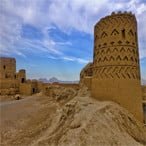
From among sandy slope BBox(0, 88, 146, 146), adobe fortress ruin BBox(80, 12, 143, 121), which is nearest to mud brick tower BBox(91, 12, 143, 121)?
adobe fortress ruin BBox(80, 12, 143, 121)

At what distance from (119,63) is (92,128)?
14.9 feet

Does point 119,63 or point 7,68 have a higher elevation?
point 7,68

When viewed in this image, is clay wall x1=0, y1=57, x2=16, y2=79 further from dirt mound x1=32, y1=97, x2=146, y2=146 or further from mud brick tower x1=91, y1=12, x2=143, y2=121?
dirt mound x1=32, y1=97, x2=146, y2=146

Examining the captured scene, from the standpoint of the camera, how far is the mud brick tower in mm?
10114

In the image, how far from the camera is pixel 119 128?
25.4ft

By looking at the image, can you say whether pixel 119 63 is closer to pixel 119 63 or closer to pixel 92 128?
pixel 119 63

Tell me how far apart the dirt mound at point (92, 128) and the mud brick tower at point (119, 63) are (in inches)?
47.8

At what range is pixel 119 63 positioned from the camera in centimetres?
1026

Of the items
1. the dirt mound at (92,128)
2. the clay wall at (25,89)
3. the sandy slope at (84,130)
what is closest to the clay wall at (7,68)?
the clay wall at (25,89)

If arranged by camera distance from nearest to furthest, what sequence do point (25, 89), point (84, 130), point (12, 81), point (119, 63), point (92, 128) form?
point (84, 130), point (92, 128), point (119, 63), point (25, 89), point (12, 81)

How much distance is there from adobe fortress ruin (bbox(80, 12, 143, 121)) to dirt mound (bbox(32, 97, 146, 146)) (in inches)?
47.9

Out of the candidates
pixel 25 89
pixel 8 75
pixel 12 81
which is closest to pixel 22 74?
pixel 8 75

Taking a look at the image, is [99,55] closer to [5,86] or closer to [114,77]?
[114,77]

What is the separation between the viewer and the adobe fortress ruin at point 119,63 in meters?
10.1
